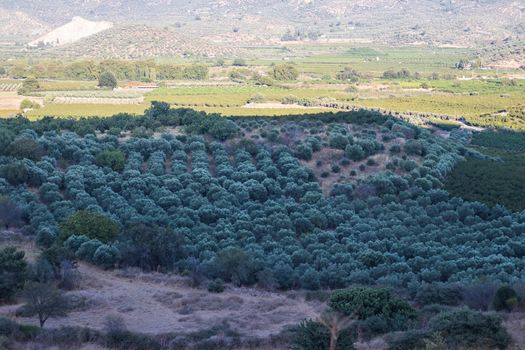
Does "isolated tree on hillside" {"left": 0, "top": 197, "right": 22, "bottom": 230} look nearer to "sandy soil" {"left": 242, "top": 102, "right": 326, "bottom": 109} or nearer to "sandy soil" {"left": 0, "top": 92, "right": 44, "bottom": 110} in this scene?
"sandy soil" {"left": 0, "top": 92, "right": 44, "bottom": 110}

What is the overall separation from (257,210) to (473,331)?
1931 cm

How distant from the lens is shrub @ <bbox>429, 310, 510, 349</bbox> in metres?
19.8

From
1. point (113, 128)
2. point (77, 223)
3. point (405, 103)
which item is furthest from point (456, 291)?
point (405, 103)

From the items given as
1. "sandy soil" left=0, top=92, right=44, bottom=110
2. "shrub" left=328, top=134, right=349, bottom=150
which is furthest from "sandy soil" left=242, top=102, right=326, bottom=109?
"shrub" left=328, top=134, right=349, bottom=150

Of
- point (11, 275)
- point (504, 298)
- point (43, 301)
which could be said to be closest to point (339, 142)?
point (504, 298)

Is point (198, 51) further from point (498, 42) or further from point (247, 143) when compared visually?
point (247, 143)

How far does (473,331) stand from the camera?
65.7 feet

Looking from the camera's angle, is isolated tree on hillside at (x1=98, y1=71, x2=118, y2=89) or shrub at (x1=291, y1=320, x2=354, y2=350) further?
isolated tree on hillside at (x1=98, y1=71, x2=118, y2=89)

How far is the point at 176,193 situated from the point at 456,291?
18.7m

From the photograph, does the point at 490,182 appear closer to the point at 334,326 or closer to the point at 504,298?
the point at 504,298

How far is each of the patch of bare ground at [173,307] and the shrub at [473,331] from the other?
5352 millimetres

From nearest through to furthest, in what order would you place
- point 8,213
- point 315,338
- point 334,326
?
point 334,326 → point 315,338 → point 8,213

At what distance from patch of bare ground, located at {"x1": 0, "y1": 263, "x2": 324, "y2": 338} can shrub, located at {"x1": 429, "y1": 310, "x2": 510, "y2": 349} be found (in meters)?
5.35

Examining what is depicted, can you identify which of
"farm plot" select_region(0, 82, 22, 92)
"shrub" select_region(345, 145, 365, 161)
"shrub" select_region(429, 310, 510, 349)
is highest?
"farm plot" select_region(0, 82, 22, 92)
